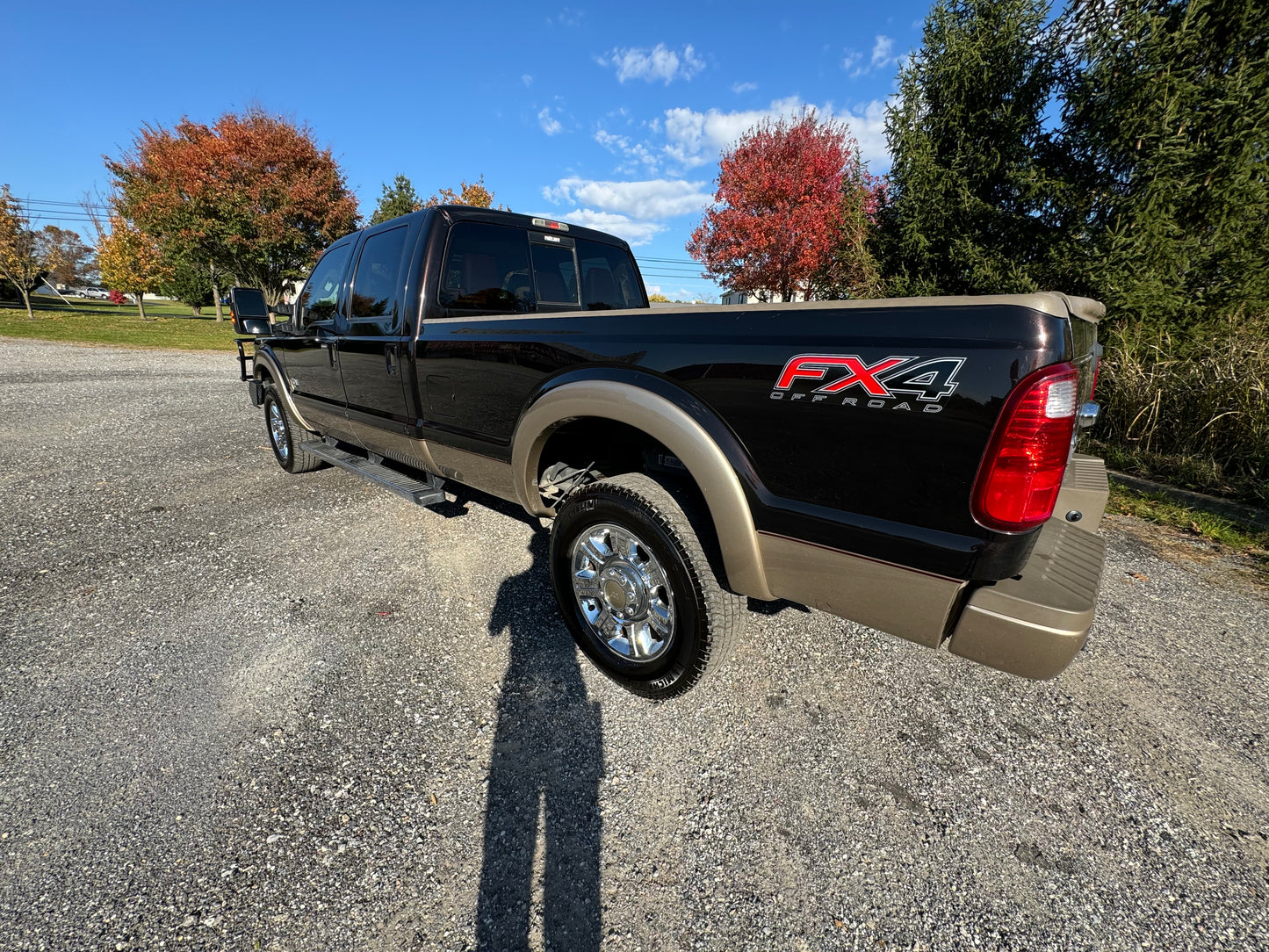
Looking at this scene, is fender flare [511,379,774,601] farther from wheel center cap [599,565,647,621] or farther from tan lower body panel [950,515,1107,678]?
tan lower body panel [950,515,1107,678]

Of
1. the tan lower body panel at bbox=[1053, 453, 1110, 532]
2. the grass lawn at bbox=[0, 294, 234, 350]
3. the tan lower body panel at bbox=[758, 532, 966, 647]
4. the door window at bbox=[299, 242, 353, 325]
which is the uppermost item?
the door window at bbox=[299, 242, 353, 325]

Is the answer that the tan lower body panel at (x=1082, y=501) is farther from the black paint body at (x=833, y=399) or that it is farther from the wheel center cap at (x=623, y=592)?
the wheel center cap at (x=623, y=592)

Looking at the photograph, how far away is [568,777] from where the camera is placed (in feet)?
6.61

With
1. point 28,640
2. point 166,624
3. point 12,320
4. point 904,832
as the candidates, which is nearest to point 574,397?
point 904,832

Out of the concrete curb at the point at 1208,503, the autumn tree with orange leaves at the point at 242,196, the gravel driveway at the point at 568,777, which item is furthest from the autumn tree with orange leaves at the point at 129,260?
the concrete curb at the point at 1208,503

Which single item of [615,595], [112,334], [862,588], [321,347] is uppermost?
[321,347]

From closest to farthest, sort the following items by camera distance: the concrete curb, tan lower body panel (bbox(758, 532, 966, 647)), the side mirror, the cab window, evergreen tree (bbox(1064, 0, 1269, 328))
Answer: tan lower body panel (bbox(758, 532, 966, 647)) < the cab window < the concrete curb < the side mirror < evergreen tree (bbox(1064, 0, 1269, 328))

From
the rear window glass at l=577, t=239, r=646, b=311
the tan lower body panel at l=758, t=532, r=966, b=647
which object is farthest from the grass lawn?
the tan lower body panel at l=758, t=532, r=966, b=647

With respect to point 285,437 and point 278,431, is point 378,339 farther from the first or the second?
point 278,431

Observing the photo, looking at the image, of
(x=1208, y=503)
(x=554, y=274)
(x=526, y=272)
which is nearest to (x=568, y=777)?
(x=526, y=272)

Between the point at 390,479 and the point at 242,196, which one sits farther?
the point at 242,196

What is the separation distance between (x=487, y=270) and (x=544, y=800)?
9.72 ft

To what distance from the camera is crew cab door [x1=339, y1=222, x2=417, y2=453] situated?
11.2 ft

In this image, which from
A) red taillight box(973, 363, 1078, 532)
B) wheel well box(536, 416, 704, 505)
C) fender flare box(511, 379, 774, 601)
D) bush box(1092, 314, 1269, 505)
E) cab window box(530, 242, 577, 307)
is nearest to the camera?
red taillight box(973, 363, 1078, 532)
